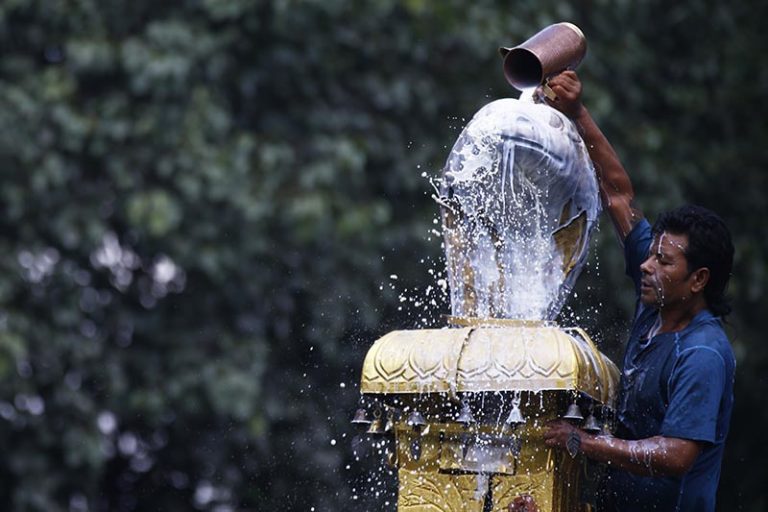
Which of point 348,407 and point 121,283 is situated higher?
point 121,283

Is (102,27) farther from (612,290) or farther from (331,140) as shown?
(612,290)

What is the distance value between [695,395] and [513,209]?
0.55 metres

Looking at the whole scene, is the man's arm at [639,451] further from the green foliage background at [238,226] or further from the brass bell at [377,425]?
the green foliage background at [238,226]

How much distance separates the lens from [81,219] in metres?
7.30

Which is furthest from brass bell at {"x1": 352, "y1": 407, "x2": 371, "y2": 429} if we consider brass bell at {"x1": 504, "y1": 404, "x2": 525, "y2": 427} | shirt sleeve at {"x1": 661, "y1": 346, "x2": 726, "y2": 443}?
shirt sleeve at {"x1": 661, "y1": 346, "x2": 726, "y2": 443}

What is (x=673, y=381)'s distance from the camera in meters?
3.24

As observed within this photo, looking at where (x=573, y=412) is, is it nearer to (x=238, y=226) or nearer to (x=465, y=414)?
(x=465, y=414)

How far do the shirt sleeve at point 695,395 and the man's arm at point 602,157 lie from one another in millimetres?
520

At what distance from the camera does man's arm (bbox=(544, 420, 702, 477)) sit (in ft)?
10.3

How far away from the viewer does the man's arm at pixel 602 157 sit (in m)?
3.49

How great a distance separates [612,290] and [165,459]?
2.34 meters

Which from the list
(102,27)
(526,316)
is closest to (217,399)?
(102,27)

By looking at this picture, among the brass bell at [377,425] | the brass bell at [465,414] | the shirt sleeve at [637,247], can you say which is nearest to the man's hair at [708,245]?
the shirt sleeve at [637,247]

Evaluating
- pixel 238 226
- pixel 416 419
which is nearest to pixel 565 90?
pixel 416 419
